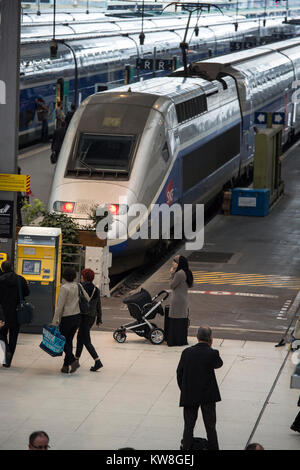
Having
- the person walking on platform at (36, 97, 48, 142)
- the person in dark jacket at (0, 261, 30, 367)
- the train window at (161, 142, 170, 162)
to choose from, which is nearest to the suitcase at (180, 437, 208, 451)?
the person in dark jacket at (0, 261, 30, 367)

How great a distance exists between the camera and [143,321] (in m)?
17.2

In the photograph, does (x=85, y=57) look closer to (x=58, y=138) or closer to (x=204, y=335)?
(x=58, y=138)

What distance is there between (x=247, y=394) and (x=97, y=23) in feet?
156

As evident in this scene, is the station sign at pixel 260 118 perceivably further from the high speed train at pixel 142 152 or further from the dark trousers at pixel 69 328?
the dark trousers at pixel 69 328

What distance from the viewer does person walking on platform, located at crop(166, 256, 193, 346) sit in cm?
1684

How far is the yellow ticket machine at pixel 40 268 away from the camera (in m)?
17.4

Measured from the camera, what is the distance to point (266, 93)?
3925 cm

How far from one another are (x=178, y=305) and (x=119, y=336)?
1.08 meters

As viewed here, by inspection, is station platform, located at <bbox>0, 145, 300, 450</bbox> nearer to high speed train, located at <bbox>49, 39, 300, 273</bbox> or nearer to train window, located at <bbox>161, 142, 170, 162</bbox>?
high speed train, located at <bbox>49, 39, 300, 273</bbox>

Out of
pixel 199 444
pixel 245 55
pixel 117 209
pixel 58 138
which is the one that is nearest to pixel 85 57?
pixel 245 55

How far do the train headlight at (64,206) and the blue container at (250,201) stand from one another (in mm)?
9430

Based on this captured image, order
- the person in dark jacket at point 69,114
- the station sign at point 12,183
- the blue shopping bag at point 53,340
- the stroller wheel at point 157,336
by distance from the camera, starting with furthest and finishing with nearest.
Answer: the person in dark jacket at point 69,114, the station sign at point 12,183, the stroller wheel at point 157,336, the blue shopping bag at point 53,340

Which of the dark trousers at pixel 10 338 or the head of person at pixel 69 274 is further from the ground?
the head of person at pixel 69 274

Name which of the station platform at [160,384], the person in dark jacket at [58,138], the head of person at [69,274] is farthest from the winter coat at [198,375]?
the person in dark jacket at [58,138]
